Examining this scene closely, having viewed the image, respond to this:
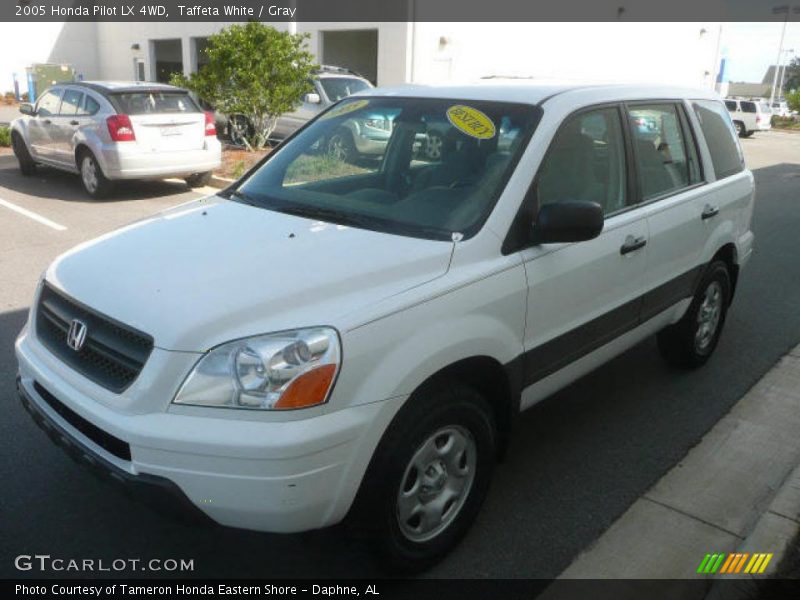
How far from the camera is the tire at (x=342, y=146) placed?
12.8 feet

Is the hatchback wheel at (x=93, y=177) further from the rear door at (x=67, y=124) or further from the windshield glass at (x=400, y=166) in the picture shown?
the windshield glass at (x=400, y=166)

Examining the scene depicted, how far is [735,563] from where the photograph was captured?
9.25 ft

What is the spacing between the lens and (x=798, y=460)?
3.75m

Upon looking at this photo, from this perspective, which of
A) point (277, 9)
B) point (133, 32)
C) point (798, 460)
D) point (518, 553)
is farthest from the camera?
point (133, 32)

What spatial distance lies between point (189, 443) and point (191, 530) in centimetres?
100

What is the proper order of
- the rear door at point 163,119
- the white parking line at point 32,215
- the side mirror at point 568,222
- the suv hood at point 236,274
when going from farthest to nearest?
the rear door at point 163,119 → the white parking line at point 32,215 → the side mirror at point 568,222 → the suv hood at point 236,274

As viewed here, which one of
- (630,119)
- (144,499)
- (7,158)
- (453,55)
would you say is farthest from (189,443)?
(453,55)

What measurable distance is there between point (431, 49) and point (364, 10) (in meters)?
2.80

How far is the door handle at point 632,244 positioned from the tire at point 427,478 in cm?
119

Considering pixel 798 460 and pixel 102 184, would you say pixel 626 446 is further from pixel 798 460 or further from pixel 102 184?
pixel 102 184

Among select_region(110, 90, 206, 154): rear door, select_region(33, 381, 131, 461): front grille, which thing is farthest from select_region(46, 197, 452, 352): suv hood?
select_region(110, 90, 206, 154): rear door

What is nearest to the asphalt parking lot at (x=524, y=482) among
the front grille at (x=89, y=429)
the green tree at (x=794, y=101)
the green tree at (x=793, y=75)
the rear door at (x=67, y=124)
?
the front grille at (x=89, y=429)

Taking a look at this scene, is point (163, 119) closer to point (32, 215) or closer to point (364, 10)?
point (32, 215)

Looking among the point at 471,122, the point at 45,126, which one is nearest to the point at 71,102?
the point at 45,126
